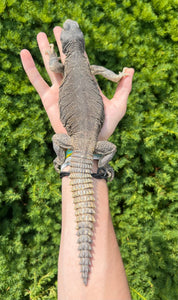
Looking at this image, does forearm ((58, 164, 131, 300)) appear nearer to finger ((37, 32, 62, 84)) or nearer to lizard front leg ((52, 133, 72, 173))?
lizard front leg ((52, 133, 72, 173))

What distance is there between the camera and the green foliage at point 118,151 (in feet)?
11.8

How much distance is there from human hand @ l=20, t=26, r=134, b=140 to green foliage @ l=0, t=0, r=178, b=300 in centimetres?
22

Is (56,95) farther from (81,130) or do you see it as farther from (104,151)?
(104,151)

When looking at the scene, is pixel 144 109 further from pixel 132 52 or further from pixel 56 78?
pixel 56 78

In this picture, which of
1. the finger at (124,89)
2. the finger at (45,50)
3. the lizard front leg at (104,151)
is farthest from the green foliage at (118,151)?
the lizard front leg at (104,151)

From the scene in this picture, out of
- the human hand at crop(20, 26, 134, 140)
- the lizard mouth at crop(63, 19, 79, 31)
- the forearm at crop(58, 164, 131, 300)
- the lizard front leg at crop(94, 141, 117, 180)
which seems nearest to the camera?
the forearm at crop(58, 164, 131, 300)

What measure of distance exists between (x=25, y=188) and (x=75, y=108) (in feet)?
5.40

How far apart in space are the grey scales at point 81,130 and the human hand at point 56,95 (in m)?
0.14

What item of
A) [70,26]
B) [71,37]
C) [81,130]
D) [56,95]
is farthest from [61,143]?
[70,26]

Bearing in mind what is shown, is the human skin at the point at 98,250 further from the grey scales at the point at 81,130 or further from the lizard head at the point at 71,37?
the lizard head at the point at 71,37

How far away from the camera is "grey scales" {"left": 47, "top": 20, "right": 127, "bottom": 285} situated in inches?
102

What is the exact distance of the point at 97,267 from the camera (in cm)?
250

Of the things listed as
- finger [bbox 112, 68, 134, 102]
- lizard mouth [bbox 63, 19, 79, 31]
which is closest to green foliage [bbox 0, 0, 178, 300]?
lizard mouth [bbox 63, 19, 79, 31]

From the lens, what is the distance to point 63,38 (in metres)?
3.48
